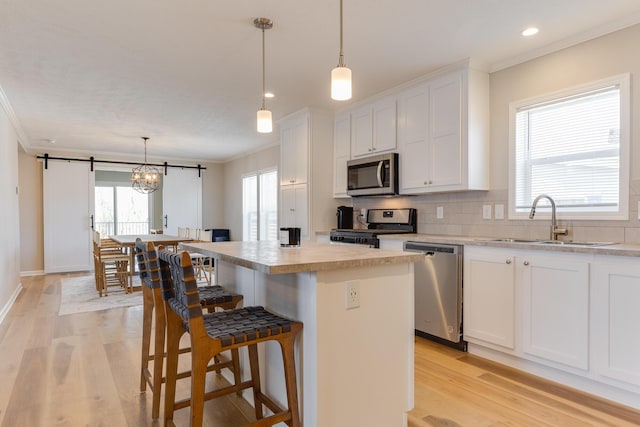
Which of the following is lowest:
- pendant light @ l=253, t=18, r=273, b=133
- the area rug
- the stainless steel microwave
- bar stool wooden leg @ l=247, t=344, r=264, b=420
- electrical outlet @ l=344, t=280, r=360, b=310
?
the area rug

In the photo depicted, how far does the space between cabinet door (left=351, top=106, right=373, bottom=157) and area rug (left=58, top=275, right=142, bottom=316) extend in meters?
3.27

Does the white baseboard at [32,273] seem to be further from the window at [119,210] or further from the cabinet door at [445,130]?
the cabinet door at [445,130]

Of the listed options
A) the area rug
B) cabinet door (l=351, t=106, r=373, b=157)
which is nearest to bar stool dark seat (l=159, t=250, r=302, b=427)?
cabinet door (l=351, t=106, r=373, b=157)

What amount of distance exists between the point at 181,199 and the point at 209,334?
7.20 m

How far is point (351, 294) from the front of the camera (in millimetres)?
1681

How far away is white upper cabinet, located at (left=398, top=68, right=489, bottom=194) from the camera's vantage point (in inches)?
127

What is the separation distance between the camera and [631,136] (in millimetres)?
2516

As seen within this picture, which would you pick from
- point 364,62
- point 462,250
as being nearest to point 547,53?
point 364,62

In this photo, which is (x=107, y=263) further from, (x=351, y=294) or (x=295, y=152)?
(x=351, y=294)

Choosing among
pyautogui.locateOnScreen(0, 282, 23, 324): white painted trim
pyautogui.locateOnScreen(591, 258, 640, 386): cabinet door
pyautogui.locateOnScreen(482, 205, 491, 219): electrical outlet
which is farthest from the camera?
pyautogui.locateOnScreen(0, 282, 23, 324): white painted trim

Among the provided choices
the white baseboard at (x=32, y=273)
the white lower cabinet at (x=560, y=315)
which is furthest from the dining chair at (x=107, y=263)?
the white lower cabinet at (x=560, y=315)

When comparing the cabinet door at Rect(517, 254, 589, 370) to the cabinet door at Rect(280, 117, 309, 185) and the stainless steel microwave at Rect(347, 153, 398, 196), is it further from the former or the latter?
the cabinet door at Rect(280, 117, 309, 185)

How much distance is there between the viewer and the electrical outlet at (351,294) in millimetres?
1667

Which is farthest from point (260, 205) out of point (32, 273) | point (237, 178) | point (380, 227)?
point (32, 273)
